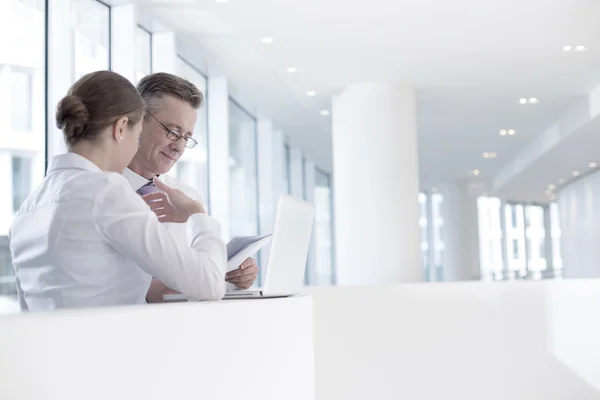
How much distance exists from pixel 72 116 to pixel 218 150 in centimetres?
775

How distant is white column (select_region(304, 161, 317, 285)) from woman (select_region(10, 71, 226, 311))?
13935 mm

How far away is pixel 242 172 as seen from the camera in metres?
11.4

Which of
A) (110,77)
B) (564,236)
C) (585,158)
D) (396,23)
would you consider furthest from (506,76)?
(564,236)

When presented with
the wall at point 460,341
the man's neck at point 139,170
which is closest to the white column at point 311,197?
the wall at point 460,341

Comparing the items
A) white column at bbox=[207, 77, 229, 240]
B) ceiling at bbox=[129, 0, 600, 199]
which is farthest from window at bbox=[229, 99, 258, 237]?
white column at bbox=[207, 77, 229, 240]

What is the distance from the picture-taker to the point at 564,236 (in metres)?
20.4

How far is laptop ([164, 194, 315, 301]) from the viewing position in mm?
2049

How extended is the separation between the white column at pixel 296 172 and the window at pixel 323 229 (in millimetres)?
1287

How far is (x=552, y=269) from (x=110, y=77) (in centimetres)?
2598

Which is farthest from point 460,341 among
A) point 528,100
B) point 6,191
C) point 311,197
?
point 311,197

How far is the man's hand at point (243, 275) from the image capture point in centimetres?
245

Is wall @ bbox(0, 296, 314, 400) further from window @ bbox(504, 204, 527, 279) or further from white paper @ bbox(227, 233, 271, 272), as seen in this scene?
window @ bbox(504, 204, 527, 279)

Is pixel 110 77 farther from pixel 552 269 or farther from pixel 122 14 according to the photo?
pixel 552 269

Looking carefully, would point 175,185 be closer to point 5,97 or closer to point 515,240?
point 5,97
